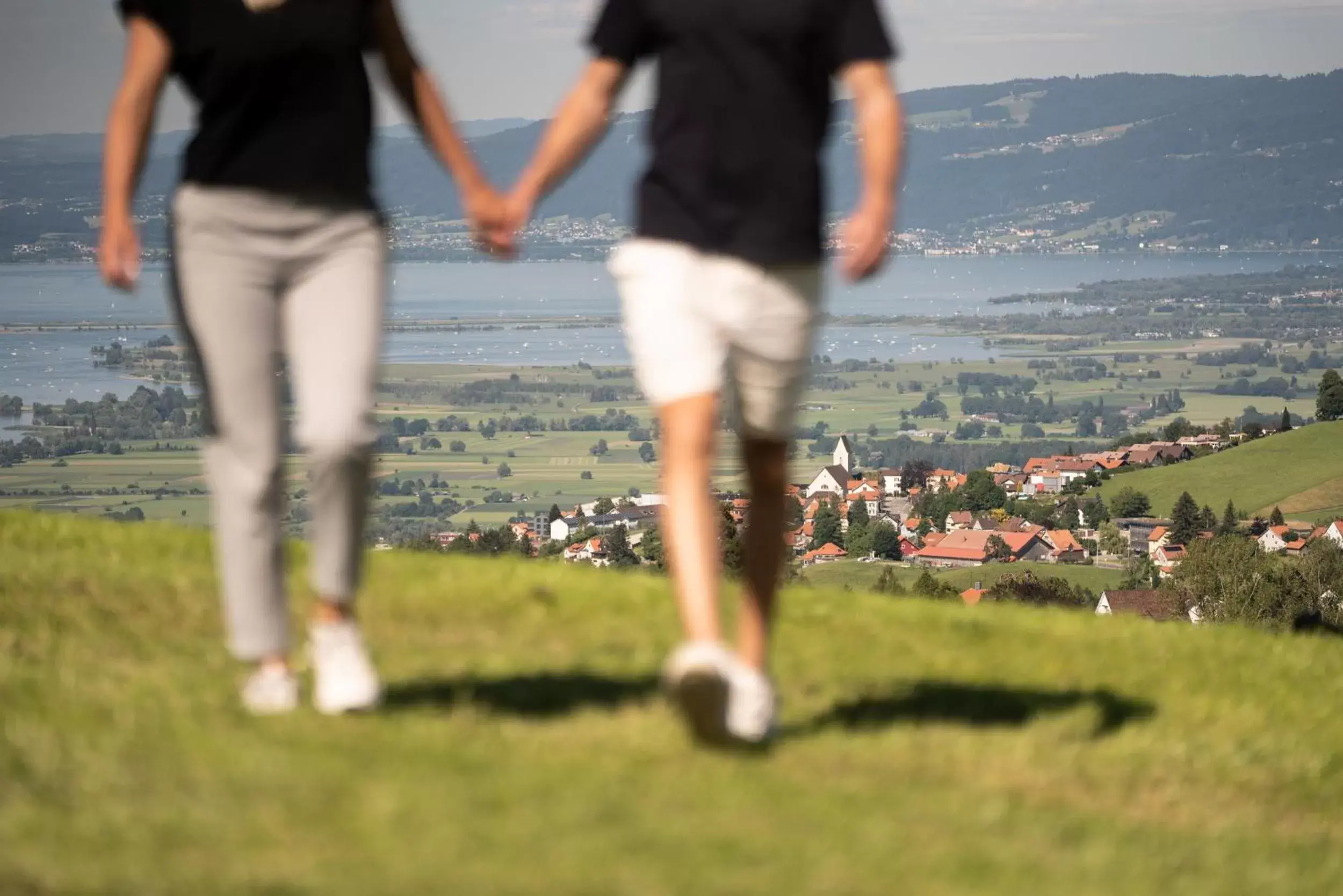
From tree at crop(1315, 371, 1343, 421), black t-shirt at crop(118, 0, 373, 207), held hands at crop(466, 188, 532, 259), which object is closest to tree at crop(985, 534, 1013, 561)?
tree at crop(1315, 371, 1343, 421)

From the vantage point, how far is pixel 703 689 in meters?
4.75

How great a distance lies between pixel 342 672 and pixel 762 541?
47.0 inches

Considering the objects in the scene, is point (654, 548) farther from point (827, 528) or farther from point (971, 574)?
point (827, 528)

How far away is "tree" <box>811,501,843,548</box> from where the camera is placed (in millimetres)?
127250

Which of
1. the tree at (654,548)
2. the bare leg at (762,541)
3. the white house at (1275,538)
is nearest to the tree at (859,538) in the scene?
the white house at (1275,538)

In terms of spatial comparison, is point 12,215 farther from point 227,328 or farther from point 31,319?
point 227,328

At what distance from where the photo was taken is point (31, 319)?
641 feet

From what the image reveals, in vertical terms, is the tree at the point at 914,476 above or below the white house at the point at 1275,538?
above

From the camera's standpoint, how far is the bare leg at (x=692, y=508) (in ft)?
16.3

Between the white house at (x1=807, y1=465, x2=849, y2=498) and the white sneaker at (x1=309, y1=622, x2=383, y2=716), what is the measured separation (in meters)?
142

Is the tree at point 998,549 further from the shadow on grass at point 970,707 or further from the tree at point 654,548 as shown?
the shadow on grass at point 970,707

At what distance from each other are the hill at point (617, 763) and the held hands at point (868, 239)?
1.28 meters

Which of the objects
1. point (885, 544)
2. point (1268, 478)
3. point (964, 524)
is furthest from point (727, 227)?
point (964, 524)

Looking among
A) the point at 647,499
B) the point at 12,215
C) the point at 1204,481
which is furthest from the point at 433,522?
the point at 12,215
